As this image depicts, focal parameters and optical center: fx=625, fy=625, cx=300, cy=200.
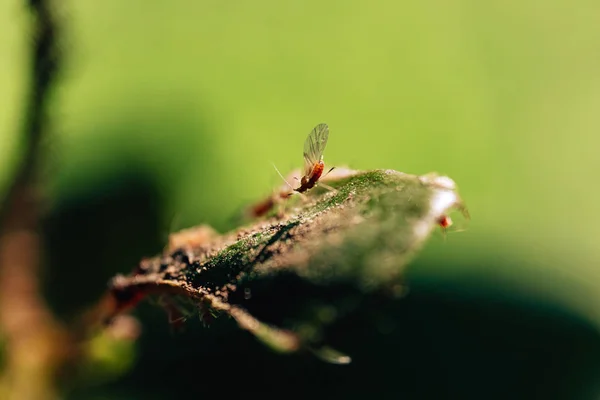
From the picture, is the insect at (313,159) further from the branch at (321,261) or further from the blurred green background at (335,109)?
the blurred green background at (335,109)

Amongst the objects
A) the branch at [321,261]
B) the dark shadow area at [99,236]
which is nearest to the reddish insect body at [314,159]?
the branch at [321,261]

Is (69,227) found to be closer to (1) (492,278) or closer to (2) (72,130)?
(2) (72,130)

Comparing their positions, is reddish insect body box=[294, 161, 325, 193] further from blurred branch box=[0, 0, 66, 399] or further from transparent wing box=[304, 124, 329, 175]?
blurred branch box=[0, 0, 66, 399]

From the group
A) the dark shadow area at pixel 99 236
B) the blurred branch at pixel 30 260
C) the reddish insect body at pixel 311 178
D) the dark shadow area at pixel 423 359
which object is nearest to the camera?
the reddish insect body at pixel 311 178

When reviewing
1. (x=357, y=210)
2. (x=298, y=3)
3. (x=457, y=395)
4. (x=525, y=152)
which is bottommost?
(x=357, y=210)

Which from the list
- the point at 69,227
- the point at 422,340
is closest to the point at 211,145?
the point at 69,227

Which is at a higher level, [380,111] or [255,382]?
[380,111]

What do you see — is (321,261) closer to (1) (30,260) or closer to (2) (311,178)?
(2) (311,178)
